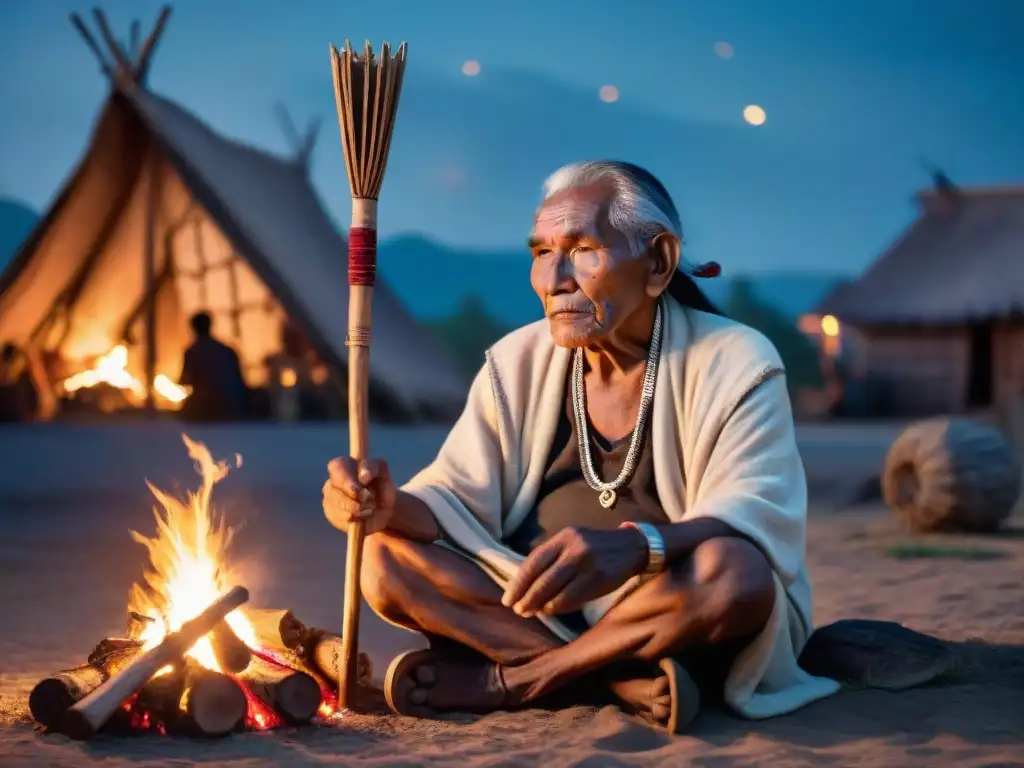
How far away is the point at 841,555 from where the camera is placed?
5500 millimetres

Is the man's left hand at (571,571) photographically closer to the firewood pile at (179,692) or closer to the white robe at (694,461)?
the white robe at (694,461)

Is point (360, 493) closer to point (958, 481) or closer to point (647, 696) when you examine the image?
point (647, 696)

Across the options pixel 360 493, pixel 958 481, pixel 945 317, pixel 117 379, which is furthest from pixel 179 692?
pixel 945 317

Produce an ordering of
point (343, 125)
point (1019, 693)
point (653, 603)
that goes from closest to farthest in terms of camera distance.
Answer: point (653, 603) → point (343, 125) → point (1019, 693)

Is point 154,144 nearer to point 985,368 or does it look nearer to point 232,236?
point 232,236

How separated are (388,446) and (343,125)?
7166 mm

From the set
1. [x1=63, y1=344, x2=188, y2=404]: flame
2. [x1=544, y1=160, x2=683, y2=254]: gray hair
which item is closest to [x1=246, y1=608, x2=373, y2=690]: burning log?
[x1=544, y1=160, x2=683, y2=254]: gray hair

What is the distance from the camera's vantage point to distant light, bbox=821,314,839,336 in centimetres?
1925

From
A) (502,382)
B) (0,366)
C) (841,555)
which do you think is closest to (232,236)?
(0,366)

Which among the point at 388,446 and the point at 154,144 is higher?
the point at 154,144

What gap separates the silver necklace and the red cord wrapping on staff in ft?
1.91

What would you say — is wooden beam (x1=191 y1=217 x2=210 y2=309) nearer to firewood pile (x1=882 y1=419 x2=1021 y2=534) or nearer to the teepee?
the teepee

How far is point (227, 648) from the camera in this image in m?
2.58

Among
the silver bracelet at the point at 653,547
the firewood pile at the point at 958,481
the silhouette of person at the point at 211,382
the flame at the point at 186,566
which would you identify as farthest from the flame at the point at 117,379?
the silver bracelet at the point at 653,547
